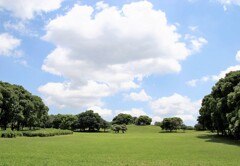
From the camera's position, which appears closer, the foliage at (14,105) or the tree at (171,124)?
the foliage at (14,105)

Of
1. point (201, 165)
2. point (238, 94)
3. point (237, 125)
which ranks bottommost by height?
point (201, 165)

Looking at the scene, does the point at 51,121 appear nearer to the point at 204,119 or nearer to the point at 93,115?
the point at 93,115

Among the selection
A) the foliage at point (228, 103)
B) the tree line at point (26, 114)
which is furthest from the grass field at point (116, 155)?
the tree line at point (26, 114)

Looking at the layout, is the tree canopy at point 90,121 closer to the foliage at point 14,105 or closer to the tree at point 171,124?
the tree at point 171,124

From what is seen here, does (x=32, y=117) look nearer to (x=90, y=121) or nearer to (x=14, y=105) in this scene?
(x=14, y=105)

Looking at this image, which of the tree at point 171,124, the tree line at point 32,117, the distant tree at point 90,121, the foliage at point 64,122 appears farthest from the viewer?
the foliage at point 64,122

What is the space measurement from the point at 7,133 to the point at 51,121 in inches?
4512

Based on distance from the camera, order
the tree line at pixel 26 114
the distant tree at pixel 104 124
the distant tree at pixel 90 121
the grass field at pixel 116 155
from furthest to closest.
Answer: the distant tree at pixel 104 124
the distant tree at pixel 90 121
the tree line at pixel 26 114
the grass field at pixel 116 155

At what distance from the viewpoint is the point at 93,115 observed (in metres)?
156

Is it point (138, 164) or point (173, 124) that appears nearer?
point (138, 164)

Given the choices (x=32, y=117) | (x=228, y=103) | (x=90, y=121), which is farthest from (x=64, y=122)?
(x=228, y=103)

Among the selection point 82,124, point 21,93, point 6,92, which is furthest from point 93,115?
point 6,92

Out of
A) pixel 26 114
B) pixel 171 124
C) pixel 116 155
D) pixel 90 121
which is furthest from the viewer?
pixel 171 124

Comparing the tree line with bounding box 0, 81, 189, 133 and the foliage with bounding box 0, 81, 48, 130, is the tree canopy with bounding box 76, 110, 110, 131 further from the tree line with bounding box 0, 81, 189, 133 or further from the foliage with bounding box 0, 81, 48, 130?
the foliage with bounding box 0, 81, 48, 130
